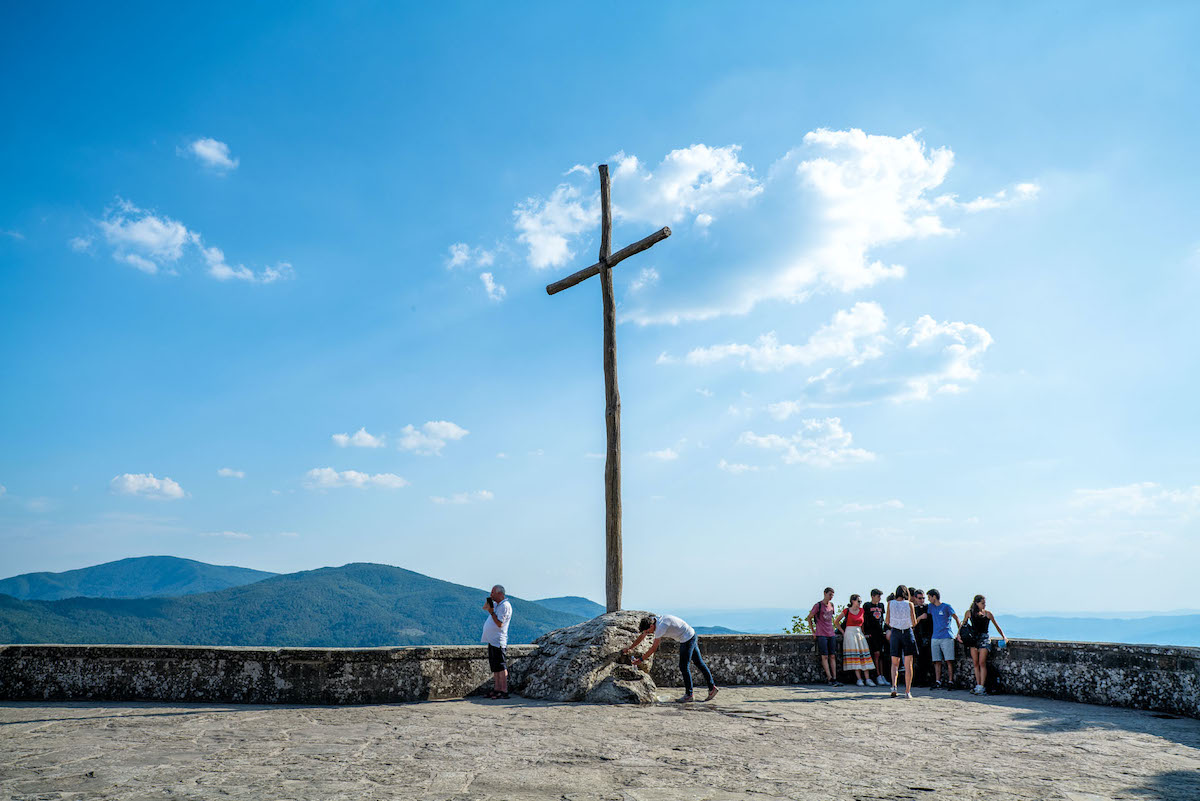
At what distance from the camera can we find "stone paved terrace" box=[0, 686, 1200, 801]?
16.2 feet

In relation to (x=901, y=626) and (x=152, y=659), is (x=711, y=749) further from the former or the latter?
(x=152, y=659)

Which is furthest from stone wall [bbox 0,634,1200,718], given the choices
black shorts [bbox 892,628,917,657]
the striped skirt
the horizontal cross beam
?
the horizontal cross beam

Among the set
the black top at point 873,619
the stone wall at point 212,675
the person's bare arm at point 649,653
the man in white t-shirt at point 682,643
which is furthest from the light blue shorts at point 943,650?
the stone wall at point 212,675

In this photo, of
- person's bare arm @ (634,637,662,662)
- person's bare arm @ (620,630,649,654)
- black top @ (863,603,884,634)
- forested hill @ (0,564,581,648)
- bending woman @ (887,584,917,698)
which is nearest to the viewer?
person's bare arm @ (620,630,649,654)

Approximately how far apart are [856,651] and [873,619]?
2.07 feet

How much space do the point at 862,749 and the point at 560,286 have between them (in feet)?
27.9

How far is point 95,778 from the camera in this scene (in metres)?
5.09

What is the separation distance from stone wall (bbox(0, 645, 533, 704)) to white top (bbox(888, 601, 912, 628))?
20.6 feet

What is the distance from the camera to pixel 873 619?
40.9ft

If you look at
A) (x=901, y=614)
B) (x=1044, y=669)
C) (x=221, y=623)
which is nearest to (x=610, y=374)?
(x=901, y=614)

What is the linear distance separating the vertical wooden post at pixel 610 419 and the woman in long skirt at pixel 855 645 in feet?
12.2

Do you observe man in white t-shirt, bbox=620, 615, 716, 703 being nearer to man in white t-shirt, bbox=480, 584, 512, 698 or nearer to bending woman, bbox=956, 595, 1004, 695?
man in white t-shirt, bbox=480, 584, 512, 698

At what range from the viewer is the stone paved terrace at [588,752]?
195 inches

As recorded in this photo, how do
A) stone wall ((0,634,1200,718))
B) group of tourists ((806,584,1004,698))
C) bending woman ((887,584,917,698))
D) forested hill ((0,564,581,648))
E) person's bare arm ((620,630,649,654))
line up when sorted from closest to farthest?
stone wall ((0,634,1200,718)) → person's bare arm ((620,630,649,654)) → bending woman ((887,584,917,698)) → group of tourists ((806,584,1004,698)) → forested hill ((0,564,581,648))
